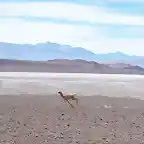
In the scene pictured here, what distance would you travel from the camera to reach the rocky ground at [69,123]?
11373mm

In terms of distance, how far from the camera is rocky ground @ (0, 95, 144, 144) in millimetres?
11373

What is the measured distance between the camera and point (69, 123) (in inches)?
547

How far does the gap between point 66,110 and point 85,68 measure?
104 m

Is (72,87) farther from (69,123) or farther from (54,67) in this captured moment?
(54,67)

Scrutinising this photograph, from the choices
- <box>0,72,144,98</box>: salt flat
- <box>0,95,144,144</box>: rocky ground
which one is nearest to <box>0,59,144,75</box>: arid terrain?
<box>0,72,144,98</box>: salt flat

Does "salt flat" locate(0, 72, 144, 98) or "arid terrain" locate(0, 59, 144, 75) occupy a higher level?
"arid terrain" locate(0, 59, 144, 75)

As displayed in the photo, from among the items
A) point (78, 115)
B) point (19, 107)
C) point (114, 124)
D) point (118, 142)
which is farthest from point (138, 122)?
point (19, 107)

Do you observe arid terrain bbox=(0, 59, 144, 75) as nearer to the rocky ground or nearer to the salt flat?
the salt flat

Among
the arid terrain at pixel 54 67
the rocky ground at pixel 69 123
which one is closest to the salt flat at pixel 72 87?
the rocky ground at pixel 69 123

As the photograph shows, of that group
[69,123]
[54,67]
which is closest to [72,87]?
[69,123]

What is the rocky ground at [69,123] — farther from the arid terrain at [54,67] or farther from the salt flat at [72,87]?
the arid terrain at [54,67]

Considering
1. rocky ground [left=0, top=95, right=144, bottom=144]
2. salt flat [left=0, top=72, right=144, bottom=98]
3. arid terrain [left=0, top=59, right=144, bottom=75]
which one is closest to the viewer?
rocky ground [left=0, top=95, right=144, bottom=144]

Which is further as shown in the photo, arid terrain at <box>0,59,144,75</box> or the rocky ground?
arid terrain at <box>0,59,144,75</box>

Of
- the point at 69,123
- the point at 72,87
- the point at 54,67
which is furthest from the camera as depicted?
the point at 54,67
